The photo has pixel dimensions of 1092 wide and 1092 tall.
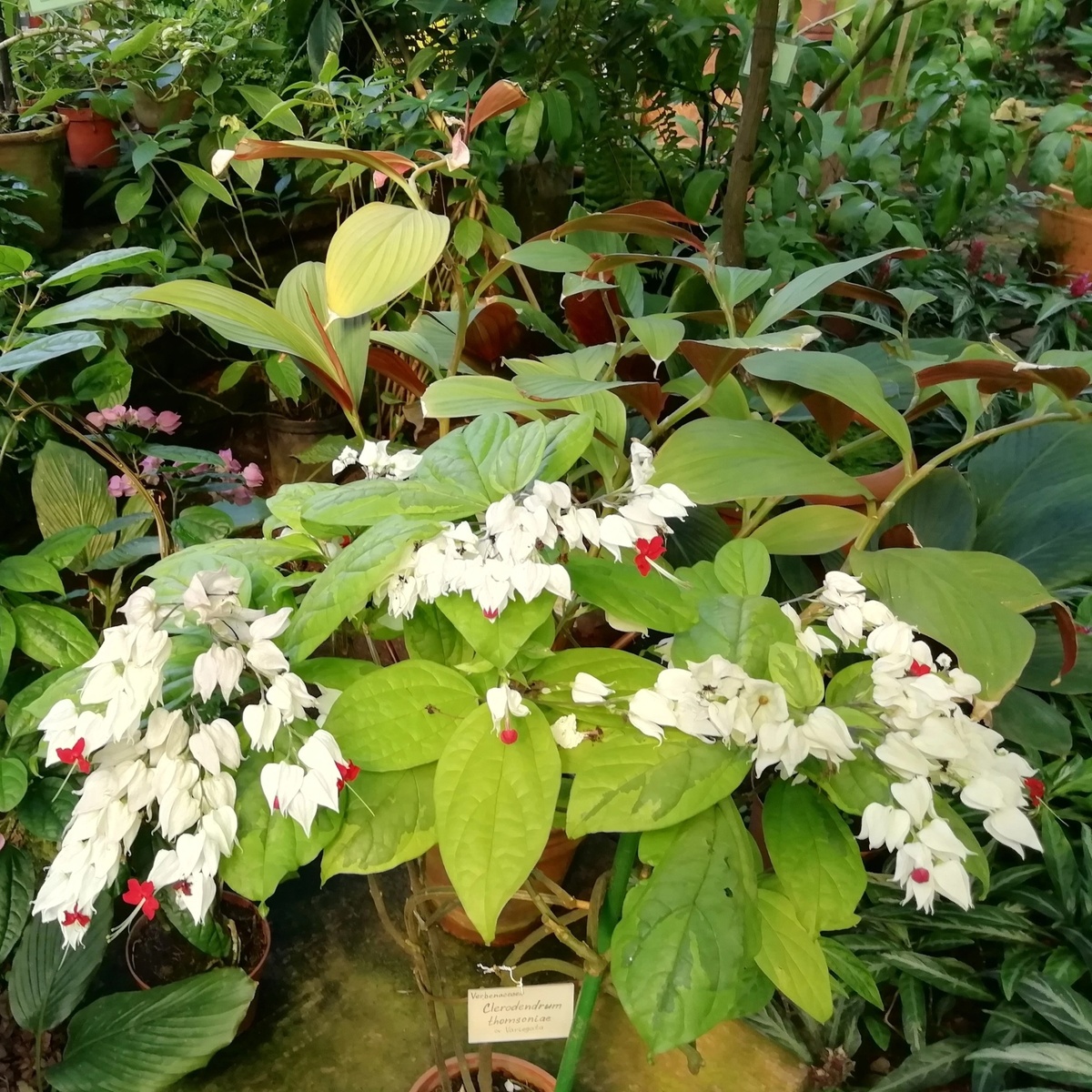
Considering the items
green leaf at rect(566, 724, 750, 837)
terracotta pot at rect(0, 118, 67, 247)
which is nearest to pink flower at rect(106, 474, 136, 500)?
terracotta pot at rect(0, 118, 67, 247)

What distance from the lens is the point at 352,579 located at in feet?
1.49

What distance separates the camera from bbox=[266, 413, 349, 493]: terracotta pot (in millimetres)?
1658

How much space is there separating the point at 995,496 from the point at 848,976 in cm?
57

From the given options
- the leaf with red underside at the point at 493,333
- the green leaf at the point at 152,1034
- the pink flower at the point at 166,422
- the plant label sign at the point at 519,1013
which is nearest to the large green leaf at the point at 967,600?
the plant label sign at the point at 519,1013

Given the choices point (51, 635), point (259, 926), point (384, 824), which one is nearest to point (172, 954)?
point (259, 926)

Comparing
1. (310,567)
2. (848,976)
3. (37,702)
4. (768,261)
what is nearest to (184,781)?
(37,702)

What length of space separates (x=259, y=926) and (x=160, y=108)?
1.42m

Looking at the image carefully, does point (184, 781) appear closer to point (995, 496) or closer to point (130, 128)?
point (995, 496)

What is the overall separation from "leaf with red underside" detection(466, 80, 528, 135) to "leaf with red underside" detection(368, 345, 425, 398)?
26 centimetres

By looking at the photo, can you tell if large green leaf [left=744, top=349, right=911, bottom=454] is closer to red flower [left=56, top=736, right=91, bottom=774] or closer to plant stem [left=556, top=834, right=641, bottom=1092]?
plant stem [left=556, top=834, right=641, bottom=1092]

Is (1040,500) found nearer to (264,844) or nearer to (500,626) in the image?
(500,626)

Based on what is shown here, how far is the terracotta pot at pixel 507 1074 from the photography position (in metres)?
0.87

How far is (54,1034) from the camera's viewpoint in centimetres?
105

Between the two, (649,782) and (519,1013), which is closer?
(649,782)
